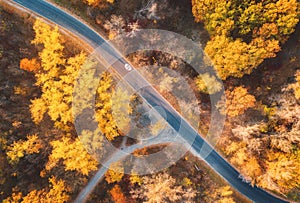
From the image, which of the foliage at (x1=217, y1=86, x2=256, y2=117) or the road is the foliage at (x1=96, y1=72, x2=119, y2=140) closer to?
the road

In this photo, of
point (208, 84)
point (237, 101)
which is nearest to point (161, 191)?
point (237, 101)

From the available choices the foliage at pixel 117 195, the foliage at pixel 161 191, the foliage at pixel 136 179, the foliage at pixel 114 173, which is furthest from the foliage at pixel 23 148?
the foliage at pixel 161 191

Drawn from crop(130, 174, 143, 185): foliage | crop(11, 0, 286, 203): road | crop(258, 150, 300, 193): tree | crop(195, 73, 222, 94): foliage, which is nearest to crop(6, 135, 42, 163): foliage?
crop(130, 174, 143, 185): foliage

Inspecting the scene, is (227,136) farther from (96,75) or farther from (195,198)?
(96,75)

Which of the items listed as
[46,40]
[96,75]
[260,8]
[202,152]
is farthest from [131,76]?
[260,8]

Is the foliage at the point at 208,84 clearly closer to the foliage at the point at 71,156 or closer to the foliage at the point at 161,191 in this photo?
the foliage at the point at 161,191

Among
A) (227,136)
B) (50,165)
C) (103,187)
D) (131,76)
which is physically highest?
(131,76)
